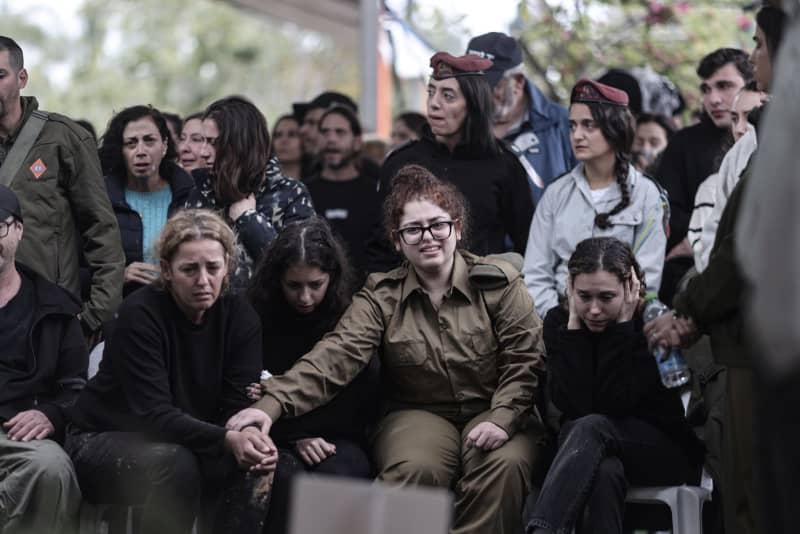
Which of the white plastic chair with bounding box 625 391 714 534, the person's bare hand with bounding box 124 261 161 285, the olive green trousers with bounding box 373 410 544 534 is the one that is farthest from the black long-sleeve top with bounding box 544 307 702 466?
the person's bare hand with bounding box 124 261 161 285

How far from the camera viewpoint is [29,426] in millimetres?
4953

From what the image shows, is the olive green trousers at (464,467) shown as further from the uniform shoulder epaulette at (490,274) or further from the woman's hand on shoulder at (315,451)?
the uniform shoulder epaulette at (490,274)

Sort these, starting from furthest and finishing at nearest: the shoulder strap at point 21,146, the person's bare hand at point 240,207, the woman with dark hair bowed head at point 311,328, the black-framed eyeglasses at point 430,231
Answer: the person's bare hand at point 240,207 < the shoulder strap at point 21,146 < the black-framed eyeglasses at point 430,231 < the woman with dark hair bowed head at point 311,328

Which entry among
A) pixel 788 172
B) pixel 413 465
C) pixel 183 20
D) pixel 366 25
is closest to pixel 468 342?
pixel 413 465

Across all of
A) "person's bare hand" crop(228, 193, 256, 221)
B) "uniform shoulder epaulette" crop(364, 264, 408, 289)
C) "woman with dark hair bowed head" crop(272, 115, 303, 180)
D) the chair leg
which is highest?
"woman with dark hair bowed head" crop(272, 115, 303, 180)

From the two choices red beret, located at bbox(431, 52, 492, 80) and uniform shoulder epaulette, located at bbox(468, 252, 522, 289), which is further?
red beret, located at bbox(431, 52, 492, 80)

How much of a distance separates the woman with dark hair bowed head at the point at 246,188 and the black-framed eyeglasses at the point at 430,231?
65 centimetres

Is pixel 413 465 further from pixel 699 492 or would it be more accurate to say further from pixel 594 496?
pixel 699 492

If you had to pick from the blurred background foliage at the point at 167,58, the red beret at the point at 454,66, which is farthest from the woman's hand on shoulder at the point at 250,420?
the blurred background foliage at the point at 167,58

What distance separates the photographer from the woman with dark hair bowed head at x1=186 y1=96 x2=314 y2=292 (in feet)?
18.6

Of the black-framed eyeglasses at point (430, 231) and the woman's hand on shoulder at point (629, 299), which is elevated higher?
the black-framed eyeglasses at point (430, 231)

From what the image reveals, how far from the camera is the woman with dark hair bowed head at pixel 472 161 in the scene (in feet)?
19.9

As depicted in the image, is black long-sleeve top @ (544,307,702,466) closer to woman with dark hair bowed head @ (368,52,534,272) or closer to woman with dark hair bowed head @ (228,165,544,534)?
woman with dark hair bowed head @ (228,165,544,534)

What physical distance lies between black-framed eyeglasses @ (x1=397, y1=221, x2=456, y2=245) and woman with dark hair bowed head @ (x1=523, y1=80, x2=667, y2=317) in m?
0.70
